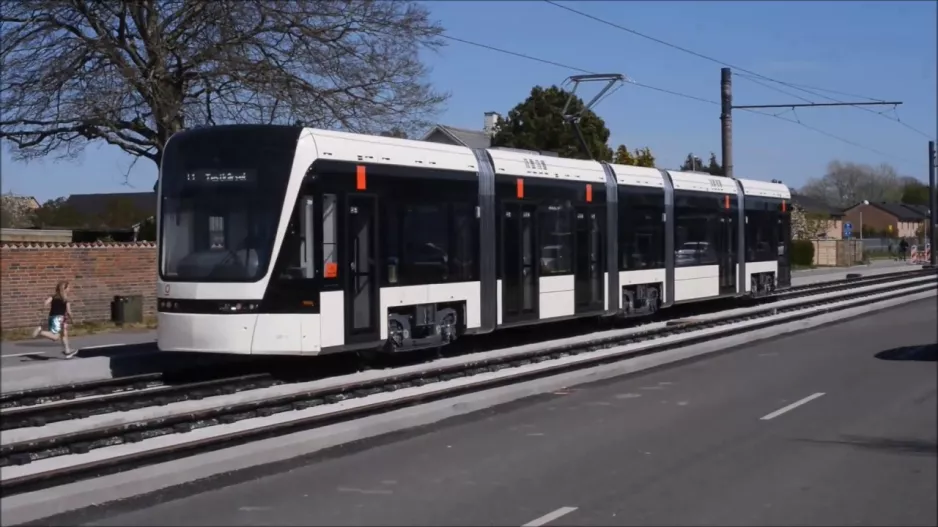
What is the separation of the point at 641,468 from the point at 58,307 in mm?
11000

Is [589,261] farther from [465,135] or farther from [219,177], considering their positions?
[465,135]

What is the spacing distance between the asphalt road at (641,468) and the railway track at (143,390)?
1.79 metres

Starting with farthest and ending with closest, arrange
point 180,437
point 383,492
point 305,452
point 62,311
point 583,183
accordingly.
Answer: point 583,183 < point 62,311 < point 180,437 < point 305,452 < point 383,492

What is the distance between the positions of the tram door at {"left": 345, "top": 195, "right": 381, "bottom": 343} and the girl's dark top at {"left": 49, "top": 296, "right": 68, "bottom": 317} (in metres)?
4.96

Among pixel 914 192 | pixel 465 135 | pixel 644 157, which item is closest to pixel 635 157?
pixel 644 157

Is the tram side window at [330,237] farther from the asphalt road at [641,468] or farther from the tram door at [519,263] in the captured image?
the tram door at [519,263]

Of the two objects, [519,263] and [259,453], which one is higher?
[519,263]

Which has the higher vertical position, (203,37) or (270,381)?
(203,37)

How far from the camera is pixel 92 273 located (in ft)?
84.0

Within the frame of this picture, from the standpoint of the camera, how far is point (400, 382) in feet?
48.8

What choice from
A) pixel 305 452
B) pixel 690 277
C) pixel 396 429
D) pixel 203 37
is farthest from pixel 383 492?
pixel 203 37

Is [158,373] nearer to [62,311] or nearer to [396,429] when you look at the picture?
[62,311]

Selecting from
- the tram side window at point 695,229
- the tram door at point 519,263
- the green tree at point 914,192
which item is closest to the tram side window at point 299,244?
the tram door at point 519,263

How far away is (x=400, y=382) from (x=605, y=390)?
2.81m
